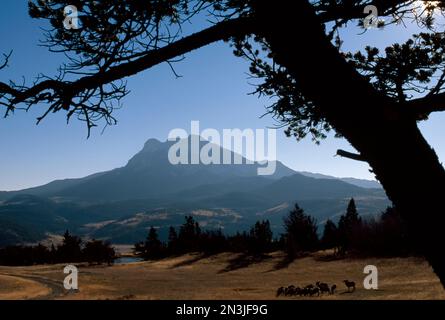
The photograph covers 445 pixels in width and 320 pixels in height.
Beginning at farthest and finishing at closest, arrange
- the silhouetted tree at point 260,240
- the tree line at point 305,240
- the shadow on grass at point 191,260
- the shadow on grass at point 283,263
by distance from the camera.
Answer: the silhouetted tree at point 260,240 → the shadow on grass at point 191,260 → the tree line at point 305,240 → the shadow on grass at point 283,263

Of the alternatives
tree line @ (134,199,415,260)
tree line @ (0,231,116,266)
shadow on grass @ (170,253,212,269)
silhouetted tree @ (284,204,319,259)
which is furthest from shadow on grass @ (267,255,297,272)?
tree line @ (0,231,116,266)

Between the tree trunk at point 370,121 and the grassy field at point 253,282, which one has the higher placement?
the tree trunk at point 370,121

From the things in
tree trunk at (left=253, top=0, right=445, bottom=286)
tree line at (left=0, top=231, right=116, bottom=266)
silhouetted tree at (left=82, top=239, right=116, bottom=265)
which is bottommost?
tree line at (left=0, top=231, right=116, bottom=266)

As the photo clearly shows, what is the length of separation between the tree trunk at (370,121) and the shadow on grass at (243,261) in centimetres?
4982

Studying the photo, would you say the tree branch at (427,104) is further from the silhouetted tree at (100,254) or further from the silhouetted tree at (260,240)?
the silhouetted tree at (100,254)

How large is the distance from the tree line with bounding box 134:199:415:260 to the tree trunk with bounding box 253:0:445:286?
48741 millimetres

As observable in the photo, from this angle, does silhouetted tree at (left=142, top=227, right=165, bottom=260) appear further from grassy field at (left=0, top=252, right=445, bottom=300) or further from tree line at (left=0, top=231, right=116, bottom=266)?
A: grassy field at (left=0, top=252, right=445, bottom=300)

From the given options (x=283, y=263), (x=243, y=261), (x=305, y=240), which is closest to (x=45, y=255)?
(x=243, y=261)

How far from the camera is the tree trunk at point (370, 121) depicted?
2.25 metres

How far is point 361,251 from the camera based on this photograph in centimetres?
5253

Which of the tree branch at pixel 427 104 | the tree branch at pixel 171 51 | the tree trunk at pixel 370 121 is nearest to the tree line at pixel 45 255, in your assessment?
the tree branch at pixel 171 51

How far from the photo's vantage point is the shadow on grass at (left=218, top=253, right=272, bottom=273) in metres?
53.3
